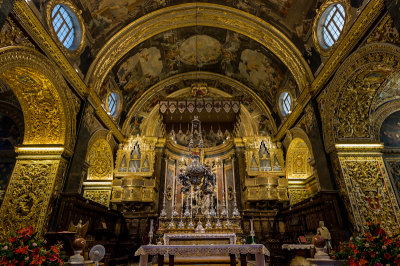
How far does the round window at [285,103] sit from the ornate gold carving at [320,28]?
3.64 meters

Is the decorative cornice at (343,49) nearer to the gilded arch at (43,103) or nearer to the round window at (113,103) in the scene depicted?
the round window at (113,103)

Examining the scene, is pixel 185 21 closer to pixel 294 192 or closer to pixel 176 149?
pixel 176 149

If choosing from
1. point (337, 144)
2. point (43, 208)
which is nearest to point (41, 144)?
point (43, 208)

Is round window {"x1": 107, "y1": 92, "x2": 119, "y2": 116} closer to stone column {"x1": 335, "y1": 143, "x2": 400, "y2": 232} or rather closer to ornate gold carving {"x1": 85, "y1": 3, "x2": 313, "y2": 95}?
ornate gold carving {"x1": 85, "y1": 3, "x2": 313, "y2": 95}

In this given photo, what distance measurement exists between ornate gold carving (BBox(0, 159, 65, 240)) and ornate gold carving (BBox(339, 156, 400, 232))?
31.6ft

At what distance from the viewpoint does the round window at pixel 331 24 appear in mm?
8262

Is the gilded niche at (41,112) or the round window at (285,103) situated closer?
the gilded niche at (41,112)

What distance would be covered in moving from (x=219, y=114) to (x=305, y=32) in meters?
5.03

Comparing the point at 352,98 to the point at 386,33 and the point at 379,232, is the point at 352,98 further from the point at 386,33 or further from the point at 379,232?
the point at 379,232

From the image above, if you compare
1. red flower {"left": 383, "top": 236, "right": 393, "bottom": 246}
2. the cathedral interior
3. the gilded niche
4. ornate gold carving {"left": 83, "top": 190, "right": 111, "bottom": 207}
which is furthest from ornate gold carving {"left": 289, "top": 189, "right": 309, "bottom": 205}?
the gilded niche

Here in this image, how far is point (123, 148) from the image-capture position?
13594mm

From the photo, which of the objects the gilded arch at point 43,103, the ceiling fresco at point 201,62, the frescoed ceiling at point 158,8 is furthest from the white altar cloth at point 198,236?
the frescoed ceiling at point 158,8

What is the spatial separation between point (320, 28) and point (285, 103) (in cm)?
461

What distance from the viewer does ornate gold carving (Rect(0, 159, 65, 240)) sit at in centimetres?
708
